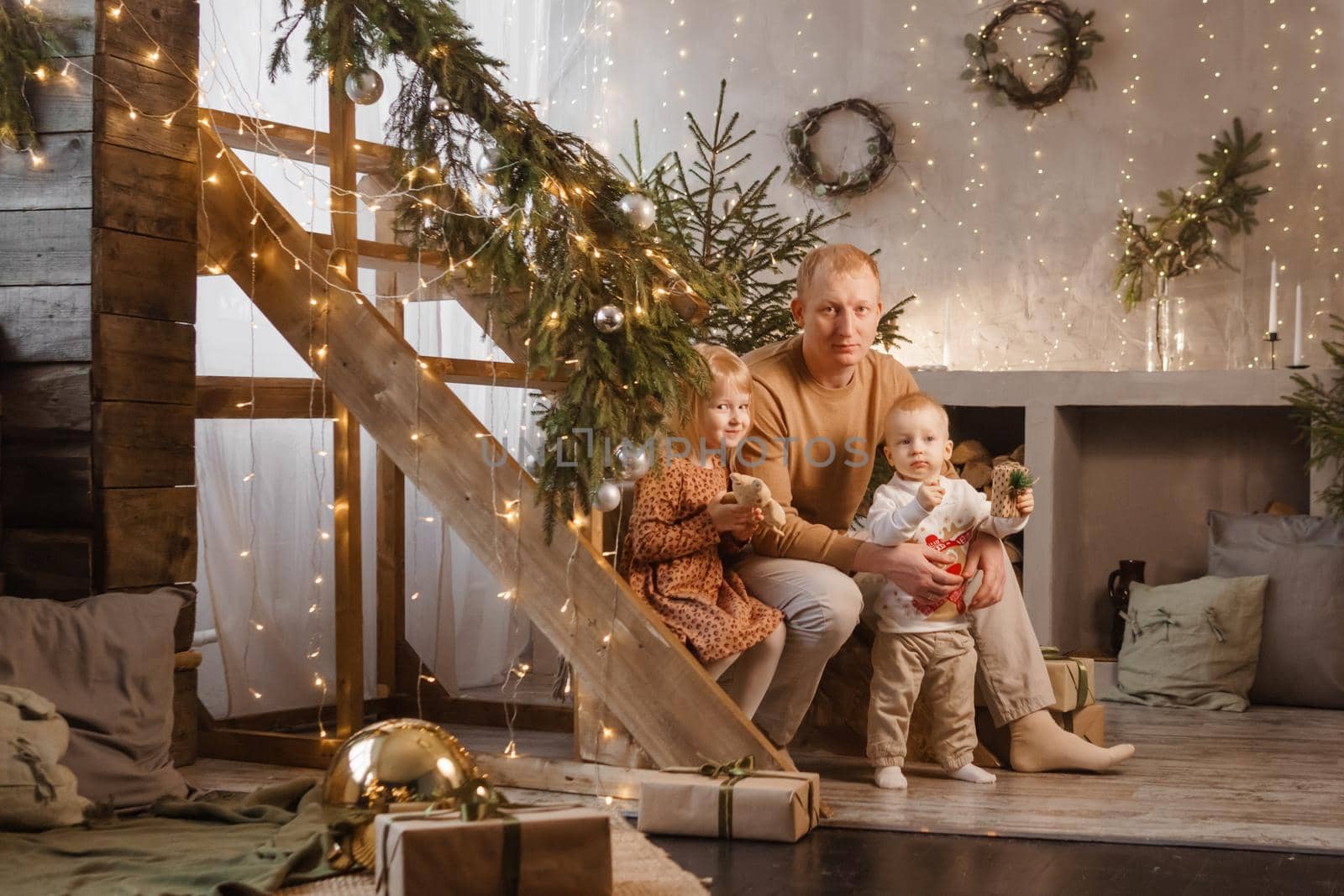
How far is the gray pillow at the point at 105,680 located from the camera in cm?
241

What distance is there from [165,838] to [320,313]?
3.80 ft

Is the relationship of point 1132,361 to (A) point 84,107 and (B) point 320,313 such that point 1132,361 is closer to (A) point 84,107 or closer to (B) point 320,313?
(B) point 320,313

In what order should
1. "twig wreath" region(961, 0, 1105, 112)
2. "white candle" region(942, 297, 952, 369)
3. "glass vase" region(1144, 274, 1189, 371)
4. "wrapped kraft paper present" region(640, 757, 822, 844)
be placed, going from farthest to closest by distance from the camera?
"white candle" region(942, 297, 952, 369) < "twig wreath" region(961, 0, 1105, 112) < "glass vase" region(1144, 274, 1189, 371) < "wrapped kraft paper present" region(640, 757, 822, 844)

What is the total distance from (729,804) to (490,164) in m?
1.30

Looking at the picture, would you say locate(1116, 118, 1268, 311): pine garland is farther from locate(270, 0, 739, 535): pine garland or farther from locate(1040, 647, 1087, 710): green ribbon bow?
locate(270, 0, 739, 535): pine garland

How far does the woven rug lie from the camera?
2.10 meters

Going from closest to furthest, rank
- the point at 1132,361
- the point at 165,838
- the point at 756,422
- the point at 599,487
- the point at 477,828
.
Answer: the point at 477,828 → the point at 165,838 → the point at 599,487 → the point at 756,422 → the point at 1132,361

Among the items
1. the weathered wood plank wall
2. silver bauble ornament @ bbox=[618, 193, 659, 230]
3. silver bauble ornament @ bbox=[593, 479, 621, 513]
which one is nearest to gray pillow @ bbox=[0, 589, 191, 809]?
the weathered wood plank wall

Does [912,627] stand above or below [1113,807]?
above

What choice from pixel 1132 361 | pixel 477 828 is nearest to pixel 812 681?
pixel 477 828

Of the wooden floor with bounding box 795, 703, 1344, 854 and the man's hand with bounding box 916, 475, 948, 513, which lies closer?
the wooden floor with bounding box 795, 703, 1344, 854

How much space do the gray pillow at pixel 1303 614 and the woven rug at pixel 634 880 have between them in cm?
229

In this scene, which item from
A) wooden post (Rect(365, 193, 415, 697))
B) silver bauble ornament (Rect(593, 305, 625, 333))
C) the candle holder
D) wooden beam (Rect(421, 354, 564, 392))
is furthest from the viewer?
the candle holder

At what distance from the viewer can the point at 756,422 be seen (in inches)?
119
